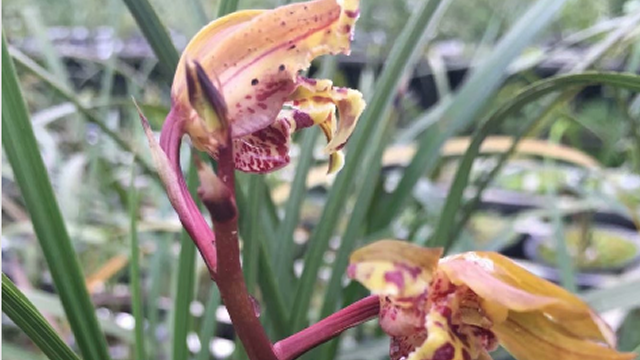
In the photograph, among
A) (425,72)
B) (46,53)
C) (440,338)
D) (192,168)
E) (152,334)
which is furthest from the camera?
(425,72)

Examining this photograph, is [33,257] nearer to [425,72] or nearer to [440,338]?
A: [440,338]

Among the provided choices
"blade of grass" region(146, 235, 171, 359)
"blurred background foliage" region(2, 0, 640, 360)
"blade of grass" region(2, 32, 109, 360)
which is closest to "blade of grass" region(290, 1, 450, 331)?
"blurred background foliage" region(2, 0, 640, 360)

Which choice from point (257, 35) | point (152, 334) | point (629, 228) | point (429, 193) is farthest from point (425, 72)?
point (257, 35)

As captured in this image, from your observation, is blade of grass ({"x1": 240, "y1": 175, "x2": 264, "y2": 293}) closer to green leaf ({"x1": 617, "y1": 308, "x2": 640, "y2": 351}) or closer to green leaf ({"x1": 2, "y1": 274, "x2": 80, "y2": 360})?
green leaf ({"x1": 2, "y1": 274, "x2": 80, "y2": 360})

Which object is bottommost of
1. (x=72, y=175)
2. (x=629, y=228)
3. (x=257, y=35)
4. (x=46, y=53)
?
(x=629, y=228)

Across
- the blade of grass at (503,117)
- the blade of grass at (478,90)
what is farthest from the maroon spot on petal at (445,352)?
the blade of grass at (478,90)

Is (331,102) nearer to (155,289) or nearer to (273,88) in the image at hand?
(273,88)

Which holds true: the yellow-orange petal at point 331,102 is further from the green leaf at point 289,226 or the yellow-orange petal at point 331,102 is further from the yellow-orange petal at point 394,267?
the green leaf at point 289,226
